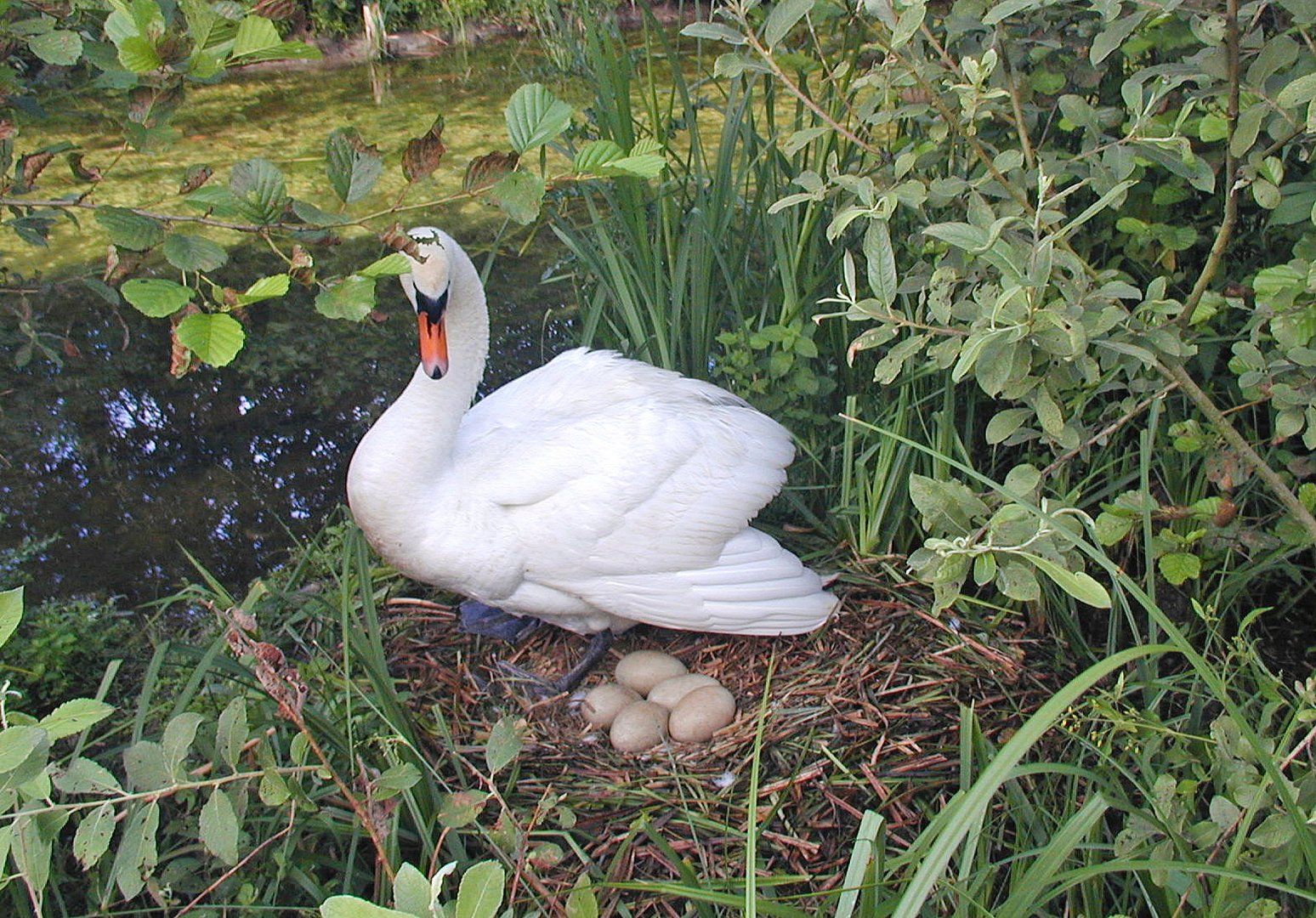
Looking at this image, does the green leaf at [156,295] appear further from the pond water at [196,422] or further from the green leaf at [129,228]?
the pond water at [196,422]

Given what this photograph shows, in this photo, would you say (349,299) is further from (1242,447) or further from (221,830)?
(1242,447)

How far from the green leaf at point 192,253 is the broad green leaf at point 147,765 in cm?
64

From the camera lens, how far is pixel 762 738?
2.12 meters

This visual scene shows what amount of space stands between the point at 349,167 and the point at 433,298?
1088 mm

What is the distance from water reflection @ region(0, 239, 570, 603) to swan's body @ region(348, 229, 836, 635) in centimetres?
102

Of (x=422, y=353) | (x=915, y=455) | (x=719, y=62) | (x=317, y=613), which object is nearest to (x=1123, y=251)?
(x=915, y=455)

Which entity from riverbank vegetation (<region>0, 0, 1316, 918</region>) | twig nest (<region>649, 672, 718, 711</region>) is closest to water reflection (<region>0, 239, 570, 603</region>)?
riverbank vegetation (<region>0, 0, 1316, 918</region>)

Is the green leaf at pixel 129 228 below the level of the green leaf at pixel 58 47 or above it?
below

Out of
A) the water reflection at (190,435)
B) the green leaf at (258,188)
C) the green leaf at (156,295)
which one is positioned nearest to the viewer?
the green leaf at (156,295)

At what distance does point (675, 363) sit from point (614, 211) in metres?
0.44

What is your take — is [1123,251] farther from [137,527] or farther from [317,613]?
[137,527]

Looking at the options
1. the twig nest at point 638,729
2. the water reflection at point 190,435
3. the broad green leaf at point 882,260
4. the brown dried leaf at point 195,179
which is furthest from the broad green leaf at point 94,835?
the water reflection at point 190,435

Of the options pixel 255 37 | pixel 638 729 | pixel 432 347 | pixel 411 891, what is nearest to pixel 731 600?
pixel 638 729

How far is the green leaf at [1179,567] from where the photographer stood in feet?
6.55
